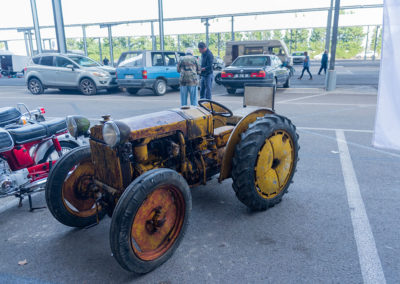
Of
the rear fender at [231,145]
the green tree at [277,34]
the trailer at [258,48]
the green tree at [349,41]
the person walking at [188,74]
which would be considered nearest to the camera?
the rear fender at [231,145]

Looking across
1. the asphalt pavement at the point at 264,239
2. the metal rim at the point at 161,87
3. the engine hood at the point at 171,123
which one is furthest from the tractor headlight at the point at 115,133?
the metal rim at the point at 161,87

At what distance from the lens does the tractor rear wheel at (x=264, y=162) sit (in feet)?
11.0

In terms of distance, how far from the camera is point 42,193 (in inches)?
176

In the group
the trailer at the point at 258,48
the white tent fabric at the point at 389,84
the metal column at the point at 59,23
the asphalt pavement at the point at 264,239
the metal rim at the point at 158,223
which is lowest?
the asphalt pavement at the point at 264,239

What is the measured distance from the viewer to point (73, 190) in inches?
130

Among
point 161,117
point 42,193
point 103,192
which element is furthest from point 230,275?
point 42,193

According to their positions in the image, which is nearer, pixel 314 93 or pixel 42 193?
pixel 42 193

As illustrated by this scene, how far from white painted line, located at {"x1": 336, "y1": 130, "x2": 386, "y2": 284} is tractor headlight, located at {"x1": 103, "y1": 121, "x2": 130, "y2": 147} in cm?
216

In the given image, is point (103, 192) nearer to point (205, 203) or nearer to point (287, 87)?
point (205, 203)

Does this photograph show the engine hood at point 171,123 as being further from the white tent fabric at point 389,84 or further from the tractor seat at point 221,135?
the white tent fabric at point 389,84

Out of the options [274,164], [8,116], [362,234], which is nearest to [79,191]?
[274,164]

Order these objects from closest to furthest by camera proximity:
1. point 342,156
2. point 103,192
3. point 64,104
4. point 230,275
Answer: point 230,275 → point 103,192 → point 342,156 → point 64,104

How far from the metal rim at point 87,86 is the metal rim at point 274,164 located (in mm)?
12298

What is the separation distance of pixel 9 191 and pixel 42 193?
76 centimetres
